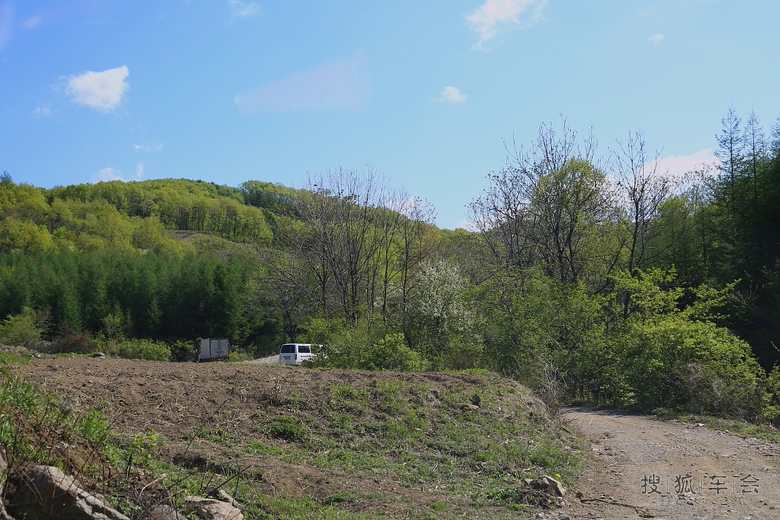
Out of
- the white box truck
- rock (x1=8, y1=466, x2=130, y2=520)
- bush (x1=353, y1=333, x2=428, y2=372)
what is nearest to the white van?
the white box truck

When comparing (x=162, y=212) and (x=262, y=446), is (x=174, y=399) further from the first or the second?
(x=162, y=212)

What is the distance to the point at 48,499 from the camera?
411cm

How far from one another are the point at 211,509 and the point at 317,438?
4052mm

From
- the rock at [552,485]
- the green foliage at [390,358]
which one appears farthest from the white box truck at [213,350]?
the rock at [552,485]

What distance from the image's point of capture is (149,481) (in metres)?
5.13

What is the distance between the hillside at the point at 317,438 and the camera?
6.26 metres

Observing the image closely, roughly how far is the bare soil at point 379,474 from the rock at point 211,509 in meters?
1.28

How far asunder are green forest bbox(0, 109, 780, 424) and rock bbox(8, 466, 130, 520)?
459 inches

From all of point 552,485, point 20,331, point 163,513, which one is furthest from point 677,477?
point 20,331

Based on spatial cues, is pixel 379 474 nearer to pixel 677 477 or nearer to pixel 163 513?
pixel 163 513

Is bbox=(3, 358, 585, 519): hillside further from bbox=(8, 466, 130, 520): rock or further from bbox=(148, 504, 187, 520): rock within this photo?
bbox=(8, 466, 130, 520): rock

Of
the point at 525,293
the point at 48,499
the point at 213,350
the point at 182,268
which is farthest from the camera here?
the point at 182,268

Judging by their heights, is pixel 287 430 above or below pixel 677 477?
above

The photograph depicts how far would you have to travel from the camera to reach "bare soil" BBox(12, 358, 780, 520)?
7257 millimetres
